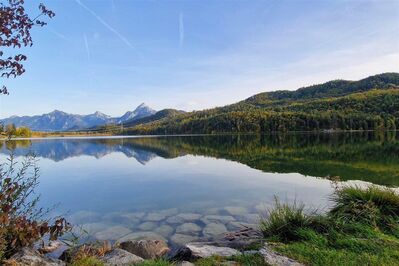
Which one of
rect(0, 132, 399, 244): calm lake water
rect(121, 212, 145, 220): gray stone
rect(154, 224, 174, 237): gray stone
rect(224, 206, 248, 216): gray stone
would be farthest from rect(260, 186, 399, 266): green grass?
rect(121, 212, 145, 220): gray stone

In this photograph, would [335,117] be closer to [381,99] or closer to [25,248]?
[381,99]

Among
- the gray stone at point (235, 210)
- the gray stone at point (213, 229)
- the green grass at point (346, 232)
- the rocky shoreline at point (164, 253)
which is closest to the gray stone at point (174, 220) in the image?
the gray stone at point (213, 229)

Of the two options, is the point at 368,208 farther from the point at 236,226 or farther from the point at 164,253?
the point at 164,253

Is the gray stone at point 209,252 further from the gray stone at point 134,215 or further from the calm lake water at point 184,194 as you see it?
the gray stone at point 134,215

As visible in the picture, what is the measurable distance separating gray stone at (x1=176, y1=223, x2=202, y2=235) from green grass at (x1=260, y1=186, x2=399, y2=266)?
306cm

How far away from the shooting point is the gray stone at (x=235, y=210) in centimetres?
1432

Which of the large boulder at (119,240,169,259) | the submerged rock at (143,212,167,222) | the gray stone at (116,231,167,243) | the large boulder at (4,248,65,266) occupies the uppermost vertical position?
the large boulder at (4,248,65,266)

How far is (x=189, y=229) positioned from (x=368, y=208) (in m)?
6.30

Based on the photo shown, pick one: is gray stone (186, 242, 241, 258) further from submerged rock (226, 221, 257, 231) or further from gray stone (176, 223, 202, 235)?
submerged rock (226, 221, 257, 231)

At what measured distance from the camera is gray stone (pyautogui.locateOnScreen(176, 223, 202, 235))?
11859 mm

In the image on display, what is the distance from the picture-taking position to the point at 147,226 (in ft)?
42.5

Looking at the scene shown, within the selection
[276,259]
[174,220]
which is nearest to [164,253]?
[174,220]

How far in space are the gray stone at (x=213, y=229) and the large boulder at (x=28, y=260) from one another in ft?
19.8

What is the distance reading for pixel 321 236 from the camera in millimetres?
7906
